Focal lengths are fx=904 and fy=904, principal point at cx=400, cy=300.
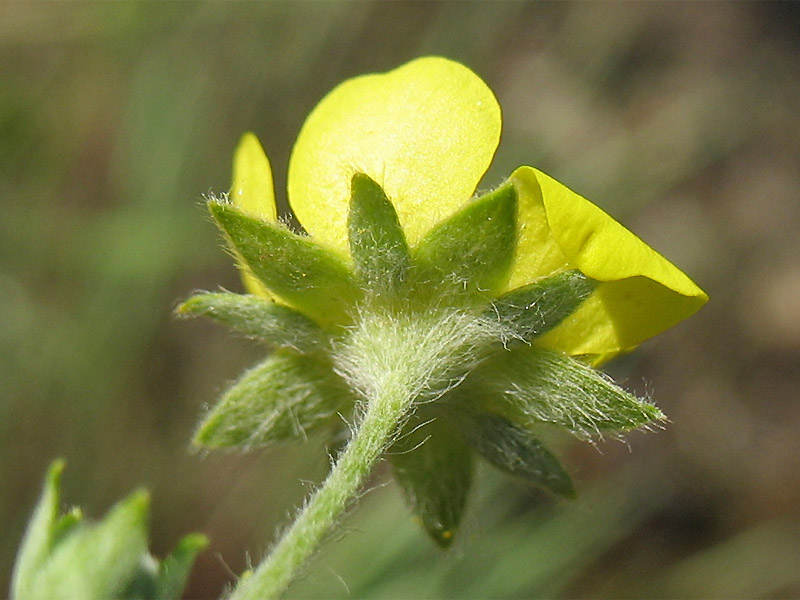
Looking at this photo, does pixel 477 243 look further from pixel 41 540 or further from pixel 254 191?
pixel 41 540

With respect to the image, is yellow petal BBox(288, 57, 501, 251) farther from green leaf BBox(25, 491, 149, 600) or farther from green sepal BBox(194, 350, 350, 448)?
green leaf BBox(25, 491, 149, 600)

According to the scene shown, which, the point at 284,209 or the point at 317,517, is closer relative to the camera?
the point at 317,517

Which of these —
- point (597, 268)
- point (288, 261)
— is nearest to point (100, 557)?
point (288, 261)

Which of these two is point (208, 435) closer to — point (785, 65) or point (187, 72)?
point (187, 72)

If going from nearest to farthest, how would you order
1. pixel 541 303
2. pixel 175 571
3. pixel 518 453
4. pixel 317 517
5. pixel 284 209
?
pixel 317 517 < pixel 175 571 < pixel 541 303 < pixel 518 453 < pixel 284 209

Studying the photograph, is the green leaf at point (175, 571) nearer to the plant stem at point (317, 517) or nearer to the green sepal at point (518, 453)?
the plant stem at point (317, 517)

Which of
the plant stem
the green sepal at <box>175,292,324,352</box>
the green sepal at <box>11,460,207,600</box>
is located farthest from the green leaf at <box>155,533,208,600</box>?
the green sepal at <box>175,292,324,352</box>

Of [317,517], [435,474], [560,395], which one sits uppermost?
[560,395]
